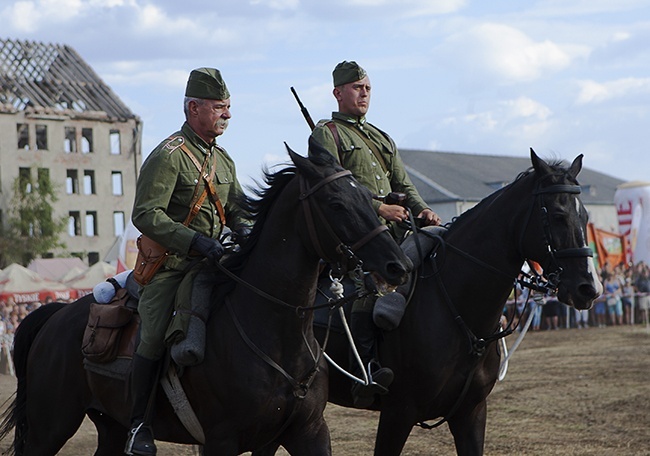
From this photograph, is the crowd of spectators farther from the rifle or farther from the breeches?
the breeches

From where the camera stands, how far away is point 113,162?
74.5 m

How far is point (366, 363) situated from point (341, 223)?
2.12 m

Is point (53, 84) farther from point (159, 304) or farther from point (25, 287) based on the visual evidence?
point (159, 304)

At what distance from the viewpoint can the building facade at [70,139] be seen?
6969 centimetres

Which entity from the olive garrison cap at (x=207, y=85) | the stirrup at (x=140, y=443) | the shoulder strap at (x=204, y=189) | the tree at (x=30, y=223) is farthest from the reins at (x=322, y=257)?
the tree at (x=30, y=223)

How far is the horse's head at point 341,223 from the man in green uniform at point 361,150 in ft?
6.02

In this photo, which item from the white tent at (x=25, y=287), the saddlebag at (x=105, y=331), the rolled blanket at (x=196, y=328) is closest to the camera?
the rolled blanket at (x=196, y=328)

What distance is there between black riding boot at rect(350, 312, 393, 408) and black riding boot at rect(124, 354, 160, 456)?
164 cm

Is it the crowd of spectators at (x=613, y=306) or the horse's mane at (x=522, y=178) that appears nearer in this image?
the horse's mane at (x=522, y=178)

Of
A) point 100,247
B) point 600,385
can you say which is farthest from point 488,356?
point 100,247

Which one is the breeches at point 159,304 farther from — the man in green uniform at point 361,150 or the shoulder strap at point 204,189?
the man in green uniform at point 361,150

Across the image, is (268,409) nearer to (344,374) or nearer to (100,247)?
(344,374)

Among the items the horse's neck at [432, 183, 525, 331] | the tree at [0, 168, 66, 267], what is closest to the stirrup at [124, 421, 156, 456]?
the horse's neck at [432, 183, 525, 331]

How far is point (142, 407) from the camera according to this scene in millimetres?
6051
